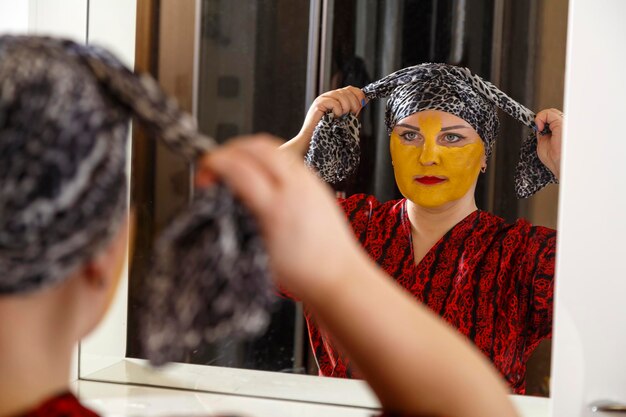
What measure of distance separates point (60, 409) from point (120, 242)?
0.35ft

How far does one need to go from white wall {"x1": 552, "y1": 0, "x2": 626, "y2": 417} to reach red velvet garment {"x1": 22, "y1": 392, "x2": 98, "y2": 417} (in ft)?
3.28

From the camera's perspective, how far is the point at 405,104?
4.51 feet

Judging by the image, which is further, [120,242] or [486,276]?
[486,276]

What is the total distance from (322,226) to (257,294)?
64mm

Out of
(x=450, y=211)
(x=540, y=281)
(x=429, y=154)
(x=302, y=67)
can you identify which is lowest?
(x=540, y=281)

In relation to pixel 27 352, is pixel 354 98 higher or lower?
higher

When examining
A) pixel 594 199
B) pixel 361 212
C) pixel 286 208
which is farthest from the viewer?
pixel 361 212

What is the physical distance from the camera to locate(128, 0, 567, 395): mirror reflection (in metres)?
1.32

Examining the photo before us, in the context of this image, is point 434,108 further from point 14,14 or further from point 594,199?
point 14,14

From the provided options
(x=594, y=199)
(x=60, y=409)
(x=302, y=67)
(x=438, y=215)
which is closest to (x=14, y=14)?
(x=302, y=67)

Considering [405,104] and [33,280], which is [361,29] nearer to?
[405,104]

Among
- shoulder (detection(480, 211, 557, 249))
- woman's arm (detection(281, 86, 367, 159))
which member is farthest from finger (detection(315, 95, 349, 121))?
shoulder (detection(480, 211, 557, 249))

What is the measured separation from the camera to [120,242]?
0.48 metres

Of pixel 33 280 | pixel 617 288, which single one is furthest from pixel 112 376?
pixel 33 280
